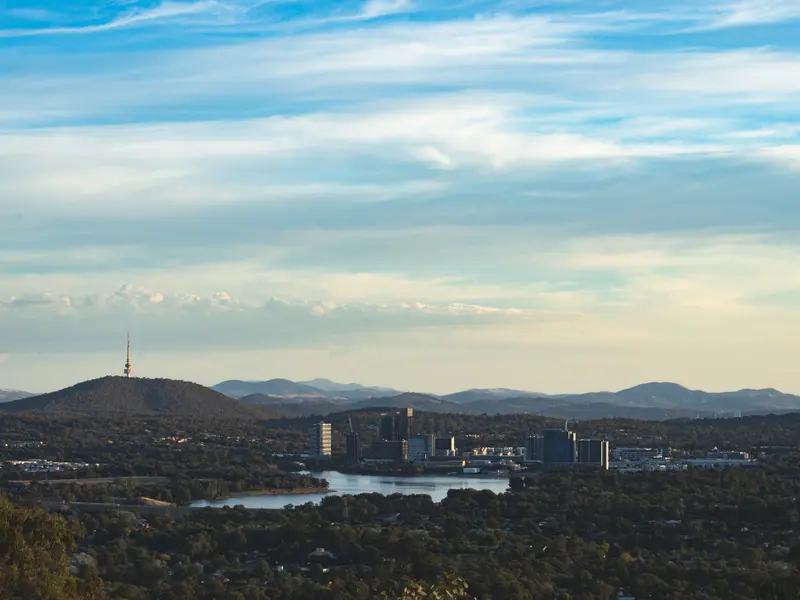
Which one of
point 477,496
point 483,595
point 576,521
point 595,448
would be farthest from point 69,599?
point 595,448

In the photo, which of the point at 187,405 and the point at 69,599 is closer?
the point at 69,599

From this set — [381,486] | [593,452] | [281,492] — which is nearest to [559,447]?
[593,452]

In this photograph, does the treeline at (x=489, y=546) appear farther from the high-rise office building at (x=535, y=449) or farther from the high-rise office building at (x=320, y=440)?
the high-rise office building at (x=320, y=440)

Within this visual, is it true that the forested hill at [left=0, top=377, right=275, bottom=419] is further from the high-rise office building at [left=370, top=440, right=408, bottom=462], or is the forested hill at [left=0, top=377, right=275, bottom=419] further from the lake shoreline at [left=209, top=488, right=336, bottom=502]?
the lake shoreline at [left=209, top=488, right=336, bottom=502]

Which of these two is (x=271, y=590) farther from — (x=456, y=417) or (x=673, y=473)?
(x=456, y=417)

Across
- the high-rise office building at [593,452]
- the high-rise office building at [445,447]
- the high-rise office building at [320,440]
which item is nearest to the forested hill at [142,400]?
the high-rise office building at [320,440]
